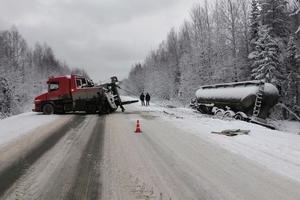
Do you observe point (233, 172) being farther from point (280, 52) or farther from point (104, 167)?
point (280, 52)

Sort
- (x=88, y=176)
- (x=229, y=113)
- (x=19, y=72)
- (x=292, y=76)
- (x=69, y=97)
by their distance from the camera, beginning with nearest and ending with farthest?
(x=88, y=176), (x=229, y=113), (x=69, y=97), (x=292, y=76), (x=19, y=72)

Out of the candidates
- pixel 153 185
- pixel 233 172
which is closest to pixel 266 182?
pixel 233 172

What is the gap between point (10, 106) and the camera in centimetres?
4188

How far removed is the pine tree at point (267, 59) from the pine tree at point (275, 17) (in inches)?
72.9

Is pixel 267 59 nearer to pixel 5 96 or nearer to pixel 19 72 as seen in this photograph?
pixel 5 96

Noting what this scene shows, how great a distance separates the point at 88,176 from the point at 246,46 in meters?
39.5

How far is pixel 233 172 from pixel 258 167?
2.59ft

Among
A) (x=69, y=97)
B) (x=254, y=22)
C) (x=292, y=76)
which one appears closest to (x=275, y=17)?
(x=254, y=22)

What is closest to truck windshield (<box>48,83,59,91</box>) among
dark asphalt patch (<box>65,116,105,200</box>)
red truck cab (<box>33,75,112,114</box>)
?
red truck cab (<box>33,75,112,114</box>)

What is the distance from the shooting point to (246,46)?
43406 millimetres

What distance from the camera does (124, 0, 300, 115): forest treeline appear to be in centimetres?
3662

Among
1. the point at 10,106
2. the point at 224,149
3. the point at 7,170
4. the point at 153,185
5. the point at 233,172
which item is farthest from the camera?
the point at 10,106

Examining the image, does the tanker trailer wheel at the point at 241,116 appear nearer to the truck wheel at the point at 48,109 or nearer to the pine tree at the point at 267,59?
the truck wheel at the point at 48,109

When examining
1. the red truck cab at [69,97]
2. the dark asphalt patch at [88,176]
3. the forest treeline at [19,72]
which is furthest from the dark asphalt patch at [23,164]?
the forest treeline at [19,72]
